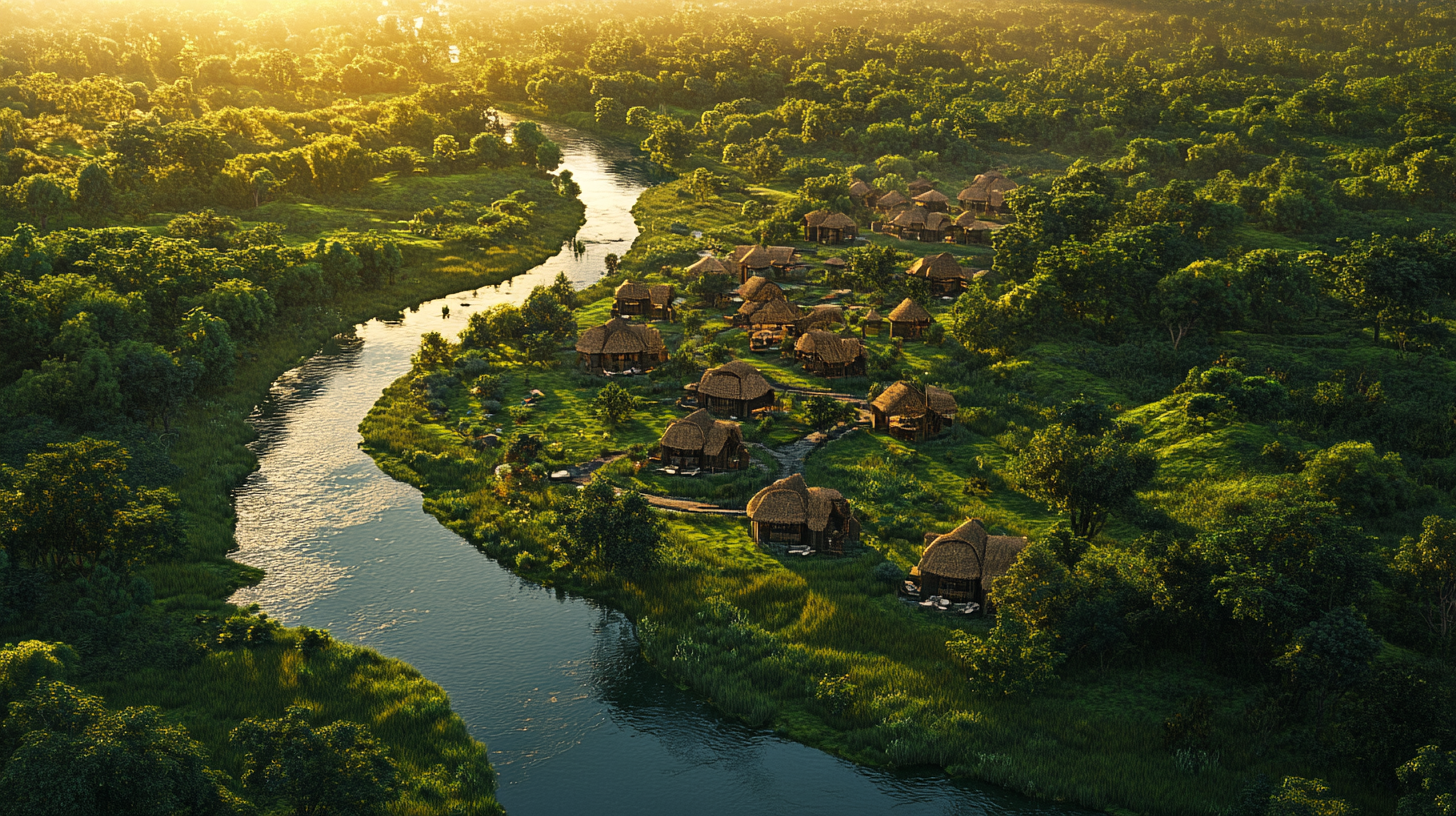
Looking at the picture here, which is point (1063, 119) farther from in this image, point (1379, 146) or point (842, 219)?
point (842, 219)

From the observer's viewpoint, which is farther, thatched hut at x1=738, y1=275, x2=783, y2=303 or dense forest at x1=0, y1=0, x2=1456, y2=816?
thatched hut at x1=738, y1=275, x2=783, y2=303

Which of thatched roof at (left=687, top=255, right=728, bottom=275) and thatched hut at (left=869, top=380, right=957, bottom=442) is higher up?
thatched roof at (left=687, top=255, right=728, bottom=275)

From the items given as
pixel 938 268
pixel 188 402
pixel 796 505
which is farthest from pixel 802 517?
pixel 938 268

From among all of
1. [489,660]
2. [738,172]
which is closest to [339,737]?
[489,660]

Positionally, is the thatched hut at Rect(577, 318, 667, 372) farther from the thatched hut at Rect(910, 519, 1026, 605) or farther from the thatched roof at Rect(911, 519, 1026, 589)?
the thatched roof at Rect(911, 519, 1026, 589)

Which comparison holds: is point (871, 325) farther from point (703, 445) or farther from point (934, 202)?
point (934, 202)

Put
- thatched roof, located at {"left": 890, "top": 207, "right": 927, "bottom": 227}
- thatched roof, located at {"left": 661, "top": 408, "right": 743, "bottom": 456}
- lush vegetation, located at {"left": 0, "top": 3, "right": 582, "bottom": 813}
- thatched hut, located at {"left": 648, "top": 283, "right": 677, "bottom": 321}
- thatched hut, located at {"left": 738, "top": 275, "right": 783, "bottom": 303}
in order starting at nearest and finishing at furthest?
lush vegetation, located at {"left": 0, "top": 3, "right": 582, "bottom": 813}, thatched roof, located at {"left": 661, "top": 408, "right": 743, "bottom": 456}, thatched hut, located at {"left": 738, "top": 275, "right": 783, "bottom": 303}, thatched hut, located at {"left": 648, "top": 283, "right": 677, "bottom": 321}, thatched roof, located at {"left": 890, "top": 207, "right": 927, "bottom": 227}

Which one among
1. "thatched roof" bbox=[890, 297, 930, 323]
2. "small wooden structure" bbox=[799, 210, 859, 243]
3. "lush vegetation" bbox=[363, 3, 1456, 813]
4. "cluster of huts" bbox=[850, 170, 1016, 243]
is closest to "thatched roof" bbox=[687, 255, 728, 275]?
"lush vegetation" bbox=[363, 3, 1456, 813]
